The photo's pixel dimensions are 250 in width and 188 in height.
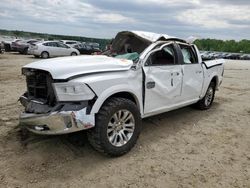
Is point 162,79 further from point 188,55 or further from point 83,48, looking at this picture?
point 83,48

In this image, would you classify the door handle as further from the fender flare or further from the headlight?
the headlight

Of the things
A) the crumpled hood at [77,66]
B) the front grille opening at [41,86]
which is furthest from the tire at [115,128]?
the front grille opening at [41,86]

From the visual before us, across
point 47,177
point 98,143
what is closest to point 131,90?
point 98,143

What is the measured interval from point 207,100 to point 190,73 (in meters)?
1.67

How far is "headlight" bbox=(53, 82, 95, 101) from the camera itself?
14.7 feet

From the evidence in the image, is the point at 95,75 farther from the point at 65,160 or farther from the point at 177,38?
the point at 177,38

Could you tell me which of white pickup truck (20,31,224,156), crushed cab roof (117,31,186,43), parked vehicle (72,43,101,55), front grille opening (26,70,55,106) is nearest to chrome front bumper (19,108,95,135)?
white pickup truck (20,31,224,156)

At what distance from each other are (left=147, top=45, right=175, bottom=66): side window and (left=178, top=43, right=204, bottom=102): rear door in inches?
12.2

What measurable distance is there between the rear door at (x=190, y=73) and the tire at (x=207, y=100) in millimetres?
682

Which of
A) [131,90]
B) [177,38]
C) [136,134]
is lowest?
[136,134]

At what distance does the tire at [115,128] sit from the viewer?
15.1 feet

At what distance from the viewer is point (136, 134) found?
17.0 feet

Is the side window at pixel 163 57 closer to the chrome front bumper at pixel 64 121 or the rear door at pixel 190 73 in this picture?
the rear door at pixel 190 73

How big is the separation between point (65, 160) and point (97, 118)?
31.7 inches
